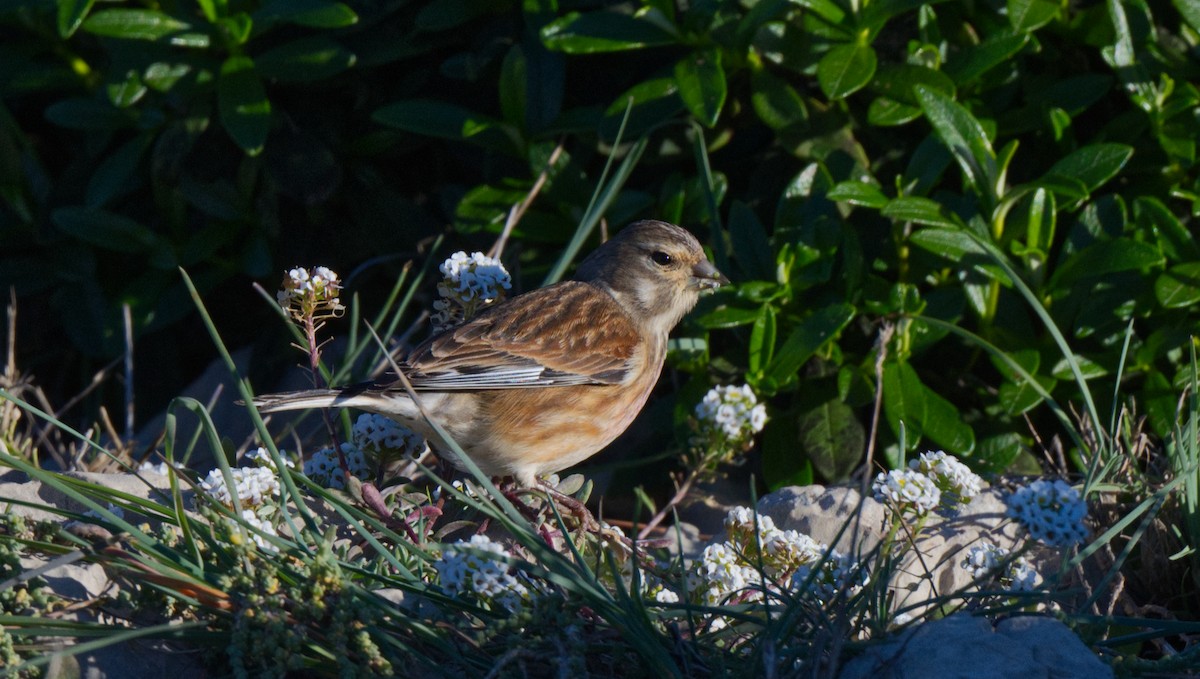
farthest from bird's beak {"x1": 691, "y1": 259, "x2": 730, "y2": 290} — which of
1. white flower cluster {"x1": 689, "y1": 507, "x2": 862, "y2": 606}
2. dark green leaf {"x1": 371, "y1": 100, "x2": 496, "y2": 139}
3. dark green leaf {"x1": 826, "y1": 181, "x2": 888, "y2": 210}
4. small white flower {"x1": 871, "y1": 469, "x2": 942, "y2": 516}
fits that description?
small white flower {"x1": 871, "y1": 469, "x2": 942, "y2": 516}

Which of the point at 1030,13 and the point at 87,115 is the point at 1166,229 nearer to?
the point at 1030,13

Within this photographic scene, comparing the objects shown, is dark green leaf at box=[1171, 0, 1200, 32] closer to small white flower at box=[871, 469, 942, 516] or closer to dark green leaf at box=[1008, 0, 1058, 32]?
dark green leaf at box=[1008, 0, 1058, 32]

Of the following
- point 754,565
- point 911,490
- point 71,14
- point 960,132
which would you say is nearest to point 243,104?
point 71,14

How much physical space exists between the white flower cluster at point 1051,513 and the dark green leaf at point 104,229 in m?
3.37

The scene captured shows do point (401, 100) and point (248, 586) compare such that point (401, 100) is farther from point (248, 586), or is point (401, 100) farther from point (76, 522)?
point (248, 586)

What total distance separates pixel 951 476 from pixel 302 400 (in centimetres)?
150

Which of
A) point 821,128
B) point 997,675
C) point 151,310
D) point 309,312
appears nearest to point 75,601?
point 309,312

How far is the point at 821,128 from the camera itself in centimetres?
393

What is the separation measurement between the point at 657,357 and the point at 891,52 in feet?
4.27

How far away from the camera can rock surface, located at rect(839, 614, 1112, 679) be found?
2.08 meters

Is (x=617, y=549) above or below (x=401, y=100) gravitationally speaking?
below

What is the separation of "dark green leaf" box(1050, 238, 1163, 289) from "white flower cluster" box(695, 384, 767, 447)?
1139 mm

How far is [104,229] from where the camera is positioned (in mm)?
4379

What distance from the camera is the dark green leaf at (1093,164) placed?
3.54 m
